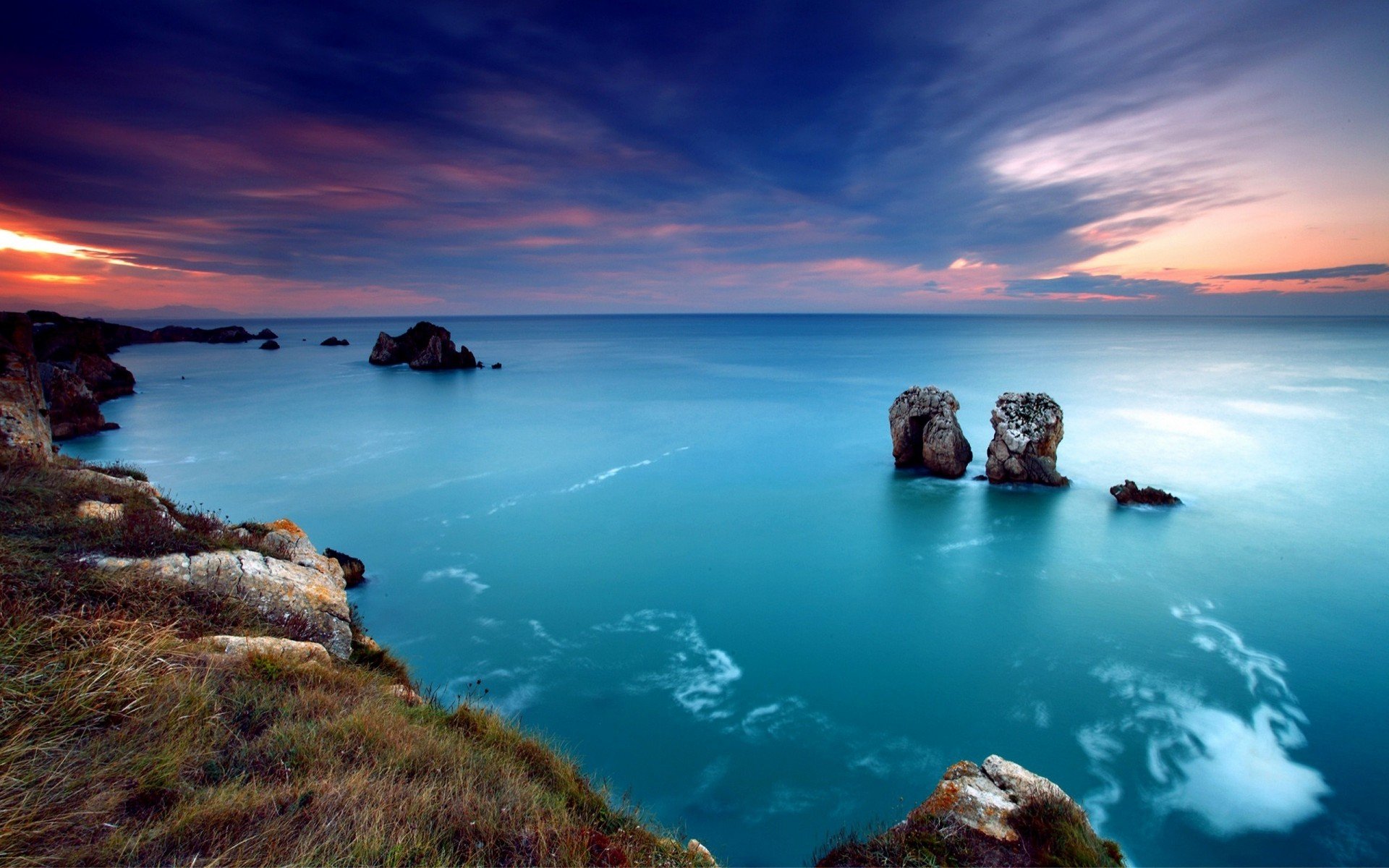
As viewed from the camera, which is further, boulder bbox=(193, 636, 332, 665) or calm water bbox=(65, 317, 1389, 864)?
calm water bbox=(65, 317, 1389, 864)

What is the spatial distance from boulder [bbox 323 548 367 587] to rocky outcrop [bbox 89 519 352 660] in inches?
257

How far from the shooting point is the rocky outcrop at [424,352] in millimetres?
62875

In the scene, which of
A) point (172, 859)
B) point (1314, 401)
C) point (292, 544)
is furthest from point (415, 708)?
point (1314, 401)

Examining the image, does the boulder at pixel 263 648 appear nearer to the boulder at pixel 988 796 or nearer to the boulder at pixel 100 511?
the boulder at pixel 100 511

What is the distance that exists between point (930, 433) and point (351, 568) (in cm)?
2117

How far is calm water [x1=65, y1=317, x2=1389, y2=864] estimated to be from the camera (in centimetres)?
910

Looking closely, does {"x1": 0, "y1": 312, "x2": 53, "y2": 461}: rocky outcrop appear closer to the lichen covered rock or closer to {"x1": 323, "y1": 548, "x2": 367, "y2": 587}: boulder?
the lichen covered rock

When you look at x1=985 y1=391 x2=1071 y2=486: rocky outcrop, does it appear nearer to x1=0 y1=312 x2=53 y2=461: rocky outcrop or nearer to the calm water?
the calm water

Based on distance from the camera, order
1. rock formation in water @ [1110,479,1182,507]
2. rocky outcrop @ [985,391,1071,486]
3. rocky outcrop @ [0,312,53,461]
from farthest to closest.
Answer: rocky outcrop @ [985,391,1071,486], rock formation in water @ [1110,479,1182,507], rocky outcrop @ [0,312,53,461]

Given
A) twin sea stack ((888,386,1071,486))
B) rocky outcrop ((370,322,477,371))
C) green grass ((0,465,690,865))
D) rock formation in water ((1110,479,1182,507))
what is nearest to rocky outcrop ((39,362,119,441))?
green grass ((0,465,690,865))

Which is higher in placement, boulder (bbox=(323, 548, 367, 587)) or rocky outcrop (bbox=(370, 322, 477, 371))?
rocky outcrop (bbox=(370, 322, 477, 371))

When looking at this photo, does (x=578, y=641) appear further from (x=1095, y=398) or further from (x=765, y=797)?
(x=1095, y=398)

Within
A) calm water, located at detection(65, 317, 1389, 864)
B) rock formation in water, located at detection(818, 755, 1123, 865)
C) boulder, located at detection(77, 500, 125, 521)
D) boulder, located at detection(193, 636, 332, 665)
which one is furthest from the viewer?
calm water, located at detection(65, 317, 1389, 864)

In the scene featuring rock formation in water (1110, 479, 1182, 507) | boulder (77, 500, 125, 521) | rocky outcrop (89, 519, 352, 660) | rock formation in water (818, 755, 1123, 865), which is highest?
boulder (77, 500, 125, 521)
